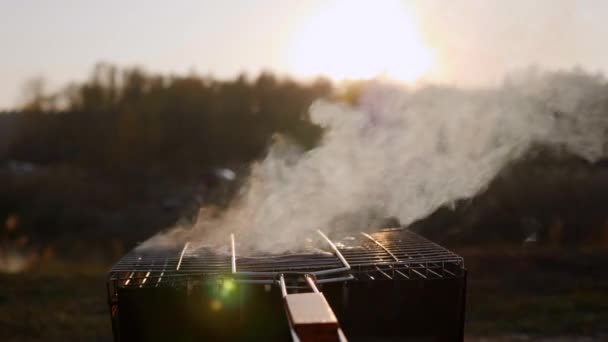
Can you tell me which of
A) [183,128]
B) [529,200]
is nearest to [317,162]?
[529,200]

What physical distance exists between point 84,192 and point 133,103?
7.25 m

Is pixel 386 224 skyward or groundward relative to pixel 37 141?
groundward

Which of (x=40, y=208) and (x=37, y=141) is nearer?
(x=40, y=208)

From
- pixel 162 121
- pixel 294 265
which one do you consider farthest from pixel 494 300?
A: pixel 162 121

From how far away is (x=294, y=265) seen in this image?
5.44 m

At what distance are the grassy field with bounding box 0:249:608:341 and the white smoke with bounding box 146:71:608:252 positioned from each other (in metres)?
2.64

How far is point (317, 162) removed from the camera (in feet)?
26.9

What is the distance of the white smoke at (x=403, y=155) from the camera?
769 centimetres

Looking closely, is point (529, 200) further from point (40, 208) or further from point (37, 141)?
point (37, 141)

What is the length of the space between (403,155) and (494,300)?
4.16 m

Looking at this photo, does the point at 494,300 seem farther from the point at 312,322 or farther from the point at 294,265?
the point at 312,322

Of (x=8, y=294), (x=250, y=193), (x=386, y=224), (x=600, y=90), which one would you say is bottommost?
(x=8, y=294)

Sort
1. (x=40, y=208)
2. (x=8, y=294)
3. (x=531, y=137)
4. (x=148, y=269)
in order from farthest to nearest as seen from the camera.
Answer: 1. (x=40, y=208)
2. (x=8, y=294)
3. (x=531, y=137)
4. (x=148, y=269)

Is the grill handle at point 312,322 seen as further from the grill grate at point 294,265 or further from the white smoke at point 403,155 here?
the white smoke at point 403,155
